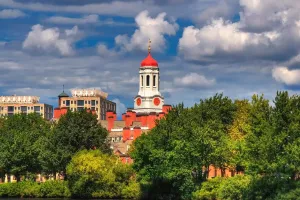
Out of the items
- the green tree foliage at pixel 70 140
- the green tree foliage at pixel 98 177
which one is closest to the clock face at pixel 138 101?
the green tree foliage at pixel 70 140

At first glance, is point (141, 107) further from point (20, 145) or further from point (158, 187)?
point (158, 187)

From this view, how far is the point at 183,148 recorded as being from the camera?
96750 millimetres

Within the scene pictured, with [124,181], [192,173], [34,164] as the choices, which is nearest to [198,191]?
[192,173]

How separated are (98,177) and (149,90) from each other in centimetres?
8174

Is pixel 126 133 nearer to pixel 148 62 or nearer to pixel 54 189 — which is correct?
pixel 148 62

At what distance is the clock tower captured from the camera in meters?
188

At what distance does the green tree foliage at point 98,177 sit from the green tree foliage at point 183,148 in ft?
9.54

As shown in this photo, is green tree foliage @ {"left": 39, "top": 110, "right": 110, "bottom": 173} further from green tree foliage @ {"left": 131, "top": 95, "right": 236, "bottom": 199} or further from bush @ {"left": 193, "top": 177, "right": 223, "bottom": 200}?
bush @ {"left": 193, "top": 177, "right": 223, "bottom": 200}

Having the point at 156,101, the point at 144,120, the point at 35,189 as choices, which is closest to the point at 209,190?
the point at 35,189

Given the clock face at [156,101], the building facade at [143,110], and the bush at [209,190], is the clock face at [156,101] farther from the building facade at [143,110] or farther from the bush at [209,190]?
the bush at [209,190]

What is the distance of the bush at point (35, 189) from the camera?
4584 inches

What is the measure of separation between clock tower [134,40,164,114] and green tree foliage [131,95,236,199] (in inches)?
2804

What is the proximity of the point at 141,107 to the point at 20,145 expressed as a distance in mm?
67633

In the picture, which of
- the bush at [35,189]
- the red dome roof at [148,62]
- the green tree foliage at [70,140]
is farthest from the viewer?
the red dome roof at [148,62]
